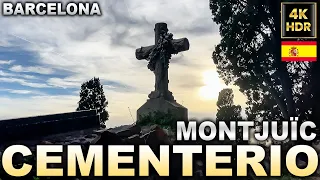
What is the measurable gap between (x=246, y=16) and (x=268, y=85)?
2.93 m

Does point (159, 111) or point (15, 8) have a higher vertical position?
point (15, 8)

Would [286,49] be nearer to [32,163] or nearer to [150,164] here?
[150,164]

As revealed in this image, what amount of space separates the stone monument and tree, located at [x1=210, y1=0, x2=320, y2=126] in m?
3.35

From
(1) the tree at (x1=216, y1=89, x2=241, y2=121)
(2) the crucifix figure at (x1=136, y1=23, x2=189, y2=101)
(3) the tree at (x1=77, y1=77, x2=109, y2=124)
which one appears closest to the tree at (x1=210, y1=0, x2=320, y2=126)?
(1) the tree at (x1=216, y1=89, x2=241, y2=121)

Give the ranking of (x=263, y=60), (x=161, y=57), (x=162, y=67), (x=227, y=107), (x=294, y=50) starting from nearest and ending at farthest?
(x=294, y=50), (x=161, y=57), (x=162, y=67), (x=263, y=60), (x=227, y=107)

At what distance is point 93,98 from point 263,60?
7.99 metres

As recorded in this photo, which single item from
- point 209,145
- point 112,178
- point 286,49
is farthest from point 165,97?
point 112,178

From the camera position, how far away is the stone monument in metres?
11.5

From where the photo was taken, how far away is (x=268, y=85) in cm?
1479

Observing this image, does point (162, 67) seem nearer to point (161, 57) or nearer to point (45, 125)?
point (161, 57)

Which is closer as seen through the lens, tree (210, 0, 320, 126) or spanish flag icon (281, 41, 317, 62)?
spanish flag icon (281, 41, 317, 62)

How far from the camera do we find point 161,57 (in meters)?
12.0

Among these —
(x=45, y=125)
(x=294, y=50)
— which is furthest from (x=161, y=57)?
(x=45, y=125)

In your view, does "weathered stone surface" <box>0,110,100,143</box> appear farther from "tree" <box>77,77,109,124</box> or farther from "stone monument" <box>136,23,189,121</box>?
"tree" <box>77,77,109,124</box>
